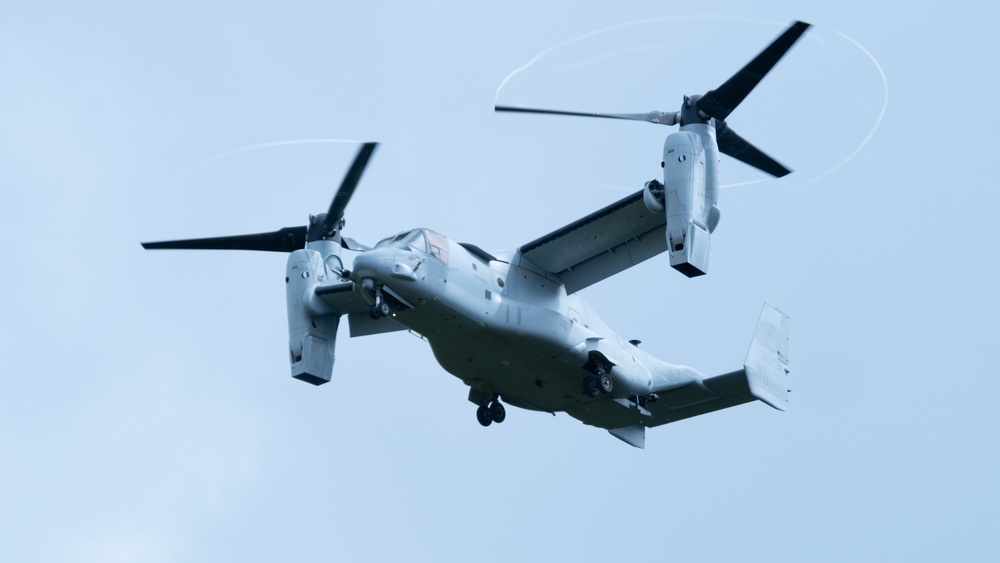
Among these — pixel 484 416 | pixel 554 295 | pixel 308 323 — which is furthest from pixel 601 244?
pixel 308 323

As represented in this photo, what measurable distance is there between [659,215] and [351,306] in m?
6.25

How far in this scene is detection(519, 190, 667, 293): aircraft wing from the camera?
26.1 metres

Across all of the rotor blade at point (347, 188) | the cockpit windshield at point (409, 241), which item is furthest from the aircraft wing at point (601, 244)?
the rotor blade at point (347, 188)

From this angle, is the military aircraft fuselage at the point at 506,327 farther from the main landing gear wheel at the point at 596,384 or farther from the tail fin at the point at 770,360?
the tail fin at the point at 770,360

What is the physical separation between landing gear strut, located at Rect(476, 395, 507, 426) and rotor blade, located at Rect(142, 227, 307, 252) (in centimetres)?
509

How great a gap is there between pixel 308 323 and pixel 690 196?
790cm

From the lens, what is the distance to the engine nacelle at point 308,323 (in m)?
28.4

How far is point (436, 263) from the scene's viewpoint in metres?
25.0

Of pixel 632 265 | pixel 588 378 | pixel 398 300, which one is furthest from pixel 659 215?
pixel 398 300

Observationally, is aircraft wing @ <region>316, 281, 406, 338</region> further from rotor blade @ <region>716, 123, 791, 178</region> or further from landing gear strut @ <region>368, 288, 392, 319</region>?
rotor blade @ <region>716, 123, 791, 178</region>

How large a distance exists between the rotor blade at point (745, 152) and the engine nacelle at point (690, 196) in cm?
65

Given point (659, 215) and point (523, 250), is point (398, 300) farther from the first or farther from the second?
point (659, 215)

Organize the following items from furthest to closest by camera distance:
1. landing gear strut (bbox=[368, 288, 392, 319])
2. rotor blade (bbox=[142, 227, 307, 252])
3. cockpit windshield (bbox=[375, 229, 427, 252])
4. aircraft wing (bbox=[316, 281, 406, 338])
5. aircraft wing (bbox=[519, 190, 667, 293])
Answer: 1. rotor blade (bbox=[142, 227, 307, 252])
2. aircraft wing (bbox=[316, 281, 406, 338])
3. aircraft wing (bbox=[519, 190, 667, 293])
4. cockpit windshield (bbox=[375, 229, 427, 252])
5. landing gear strut (bbox=[368, 288, 392, 319])

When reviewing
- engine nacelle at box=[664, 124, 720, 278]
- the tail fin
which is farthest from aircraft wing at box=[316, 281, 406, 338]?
the tail fin
